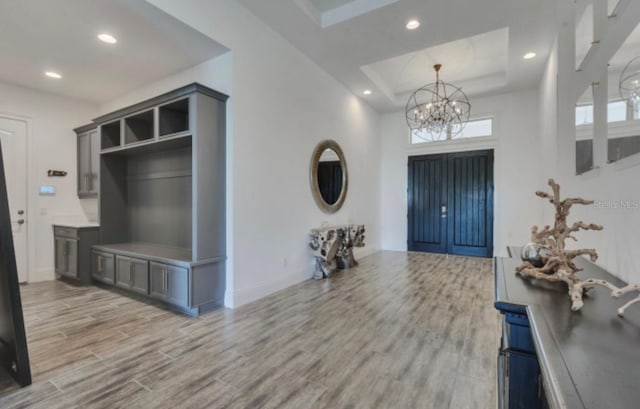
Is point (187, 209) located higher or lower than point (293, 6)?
lower

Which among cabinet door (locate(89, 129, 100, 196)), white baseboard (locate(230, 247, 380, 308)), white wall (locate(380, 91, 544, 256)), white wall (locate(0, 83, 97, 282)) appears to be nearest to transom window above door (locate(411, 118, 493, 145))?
white wall (locate(380, 91, 544, 256))

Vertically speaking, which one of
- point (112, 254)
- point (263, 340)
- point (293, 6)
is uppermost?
point (293, 6)

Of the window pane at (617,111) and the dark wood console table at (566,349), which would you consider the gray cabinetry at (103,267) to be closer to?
the dark wood console table at (566,349)

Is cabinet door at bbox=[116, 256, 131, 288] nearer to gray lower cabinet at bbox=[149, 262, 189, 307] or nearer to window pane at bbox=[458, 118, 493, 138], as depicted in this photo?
gray lower cabinet at bbox=[149, 262, 189, 307]

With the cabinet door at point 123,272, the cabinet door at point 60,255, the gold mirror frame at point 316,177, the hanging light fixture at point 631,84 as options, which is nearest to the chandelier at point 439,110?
the gold mirror frame at point 316,177

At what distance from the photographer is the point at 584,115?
2.36 metres

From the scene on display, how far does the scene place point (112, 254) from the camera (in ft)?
13.3

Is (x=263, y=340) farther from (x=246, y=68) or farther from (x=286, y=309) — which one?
(x=246, y=68)

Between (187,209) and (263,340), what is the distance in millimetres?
2340

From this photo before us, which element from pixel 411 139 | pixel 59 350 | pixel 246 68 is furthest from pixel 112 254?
pixel 411 139

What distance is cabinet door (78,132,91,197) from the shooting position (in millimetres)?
5012

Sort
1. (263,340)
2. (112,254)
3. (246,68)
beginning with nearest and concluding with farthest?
(263,340)
(246,68)
(112,254)

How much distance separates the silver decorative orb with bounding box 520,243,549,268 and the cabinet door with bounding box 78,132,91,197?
6.20 metres

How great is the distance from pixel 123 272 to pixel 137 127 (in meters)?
2.03
